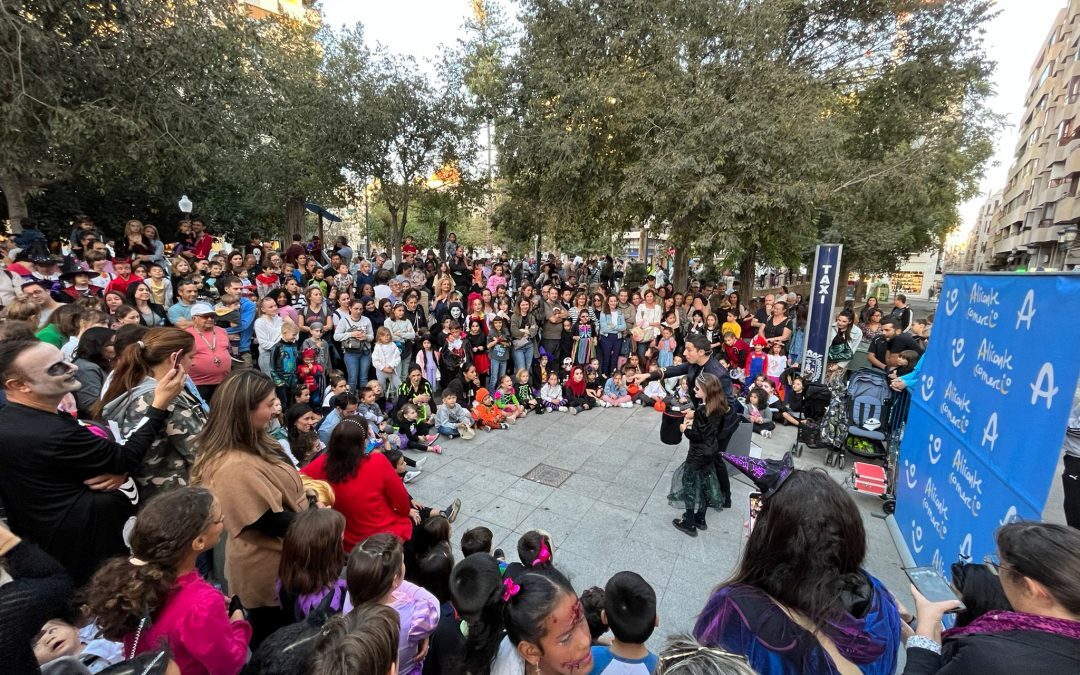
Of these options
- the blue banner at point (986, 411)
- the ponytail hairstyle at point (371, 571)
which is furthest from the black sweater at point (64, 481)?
the blue banner at point (986, 411)

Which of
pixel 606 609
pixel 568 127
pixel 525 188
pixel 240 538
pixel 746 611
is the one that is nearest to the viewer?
pixel 746 611

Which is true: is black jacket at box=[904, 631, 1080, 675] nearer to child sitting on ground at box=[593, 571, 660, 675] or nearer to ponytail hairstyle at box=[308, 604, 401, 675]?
child sitting on ground at box=[593, 571, 660, 675]

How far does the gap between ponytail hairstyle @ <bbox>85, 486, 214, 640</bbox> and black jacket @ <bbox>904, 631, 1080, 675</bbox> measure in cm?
253

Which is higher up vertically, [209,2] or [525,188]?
[209,2]

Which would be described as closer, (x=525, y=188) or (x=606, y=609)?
(x=606, y=609)

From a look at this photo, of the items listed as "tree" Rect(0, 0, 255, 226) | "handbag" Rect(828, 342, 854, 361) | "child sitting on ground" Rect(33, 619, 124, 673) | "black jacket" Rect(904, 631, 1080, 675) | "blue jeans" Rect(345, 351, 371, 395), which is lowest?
"blue jeans" Rect(345, 351, 371, 395)

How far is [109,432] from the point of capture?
2.54 m

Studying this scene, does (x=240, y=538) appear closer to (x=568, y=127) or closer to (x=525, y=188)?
(x=568, y=127)

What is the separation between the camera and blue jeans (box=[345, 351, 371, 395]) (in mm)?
7160

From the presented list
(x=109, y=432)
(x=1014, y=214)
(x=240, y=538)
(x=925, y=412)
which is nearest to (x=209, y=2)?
(x=109, y=432)

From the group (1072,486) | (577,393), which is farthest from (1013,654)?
(577,393)

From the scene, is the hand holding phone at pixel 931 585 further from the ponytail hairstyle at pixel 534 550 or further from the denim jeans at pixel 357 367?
the denim jeans at pixel 357 367

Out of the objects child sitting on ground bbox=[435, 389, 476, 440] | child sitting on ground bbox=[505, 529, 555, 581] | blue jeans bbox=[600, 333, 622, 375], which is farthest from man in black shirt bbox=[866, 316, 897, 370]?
child sitting on ground bbox=[505, 529, 555, 581]

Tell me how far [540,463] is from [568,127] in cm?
836
